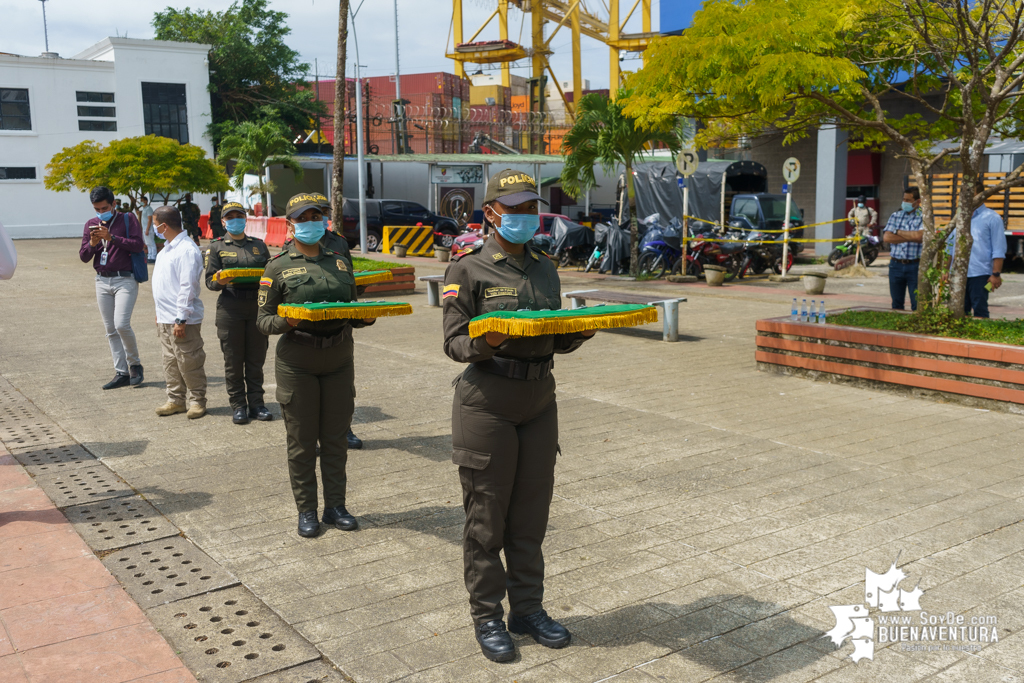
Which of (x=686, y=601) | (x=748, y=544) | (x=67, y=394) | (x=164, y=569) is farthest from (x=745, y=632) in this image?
(x=67, y=394)

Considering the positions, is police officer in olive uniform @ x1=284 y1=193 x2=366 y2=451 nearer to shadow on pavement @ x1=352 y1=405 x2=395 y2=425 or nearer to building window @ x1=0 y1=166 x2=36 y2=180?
shadow on pavement @ x1=352 y1=405 x2=395 y2=425

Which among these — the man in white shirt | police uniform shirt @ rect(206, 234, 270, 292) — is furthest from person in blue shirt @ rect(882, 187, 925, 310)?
the man in white shirt

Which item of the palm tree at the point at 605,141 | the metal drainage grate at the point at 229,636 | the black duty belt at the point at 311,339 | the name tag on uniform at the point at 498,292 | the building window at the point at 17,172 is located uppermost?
the building window at the point at 17,172

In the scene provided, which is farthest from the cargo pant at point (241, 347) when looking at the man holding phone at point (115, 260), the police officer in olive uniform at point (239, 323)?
the man holding phone at point (115, 260)

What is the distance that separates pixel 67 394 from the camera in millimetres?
8938

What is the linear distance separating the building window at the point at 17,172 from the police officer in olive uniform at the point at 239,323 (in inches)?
1674

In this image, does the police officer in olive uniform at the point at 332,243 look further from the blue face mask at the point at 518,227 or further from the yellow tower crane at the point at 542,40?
Result: the yellow tower crane at the point at 542,40

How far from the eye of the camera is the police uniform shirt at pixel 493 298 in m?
3.57

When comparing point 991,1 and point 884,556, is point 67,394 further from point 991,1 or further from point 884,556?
point 991,1

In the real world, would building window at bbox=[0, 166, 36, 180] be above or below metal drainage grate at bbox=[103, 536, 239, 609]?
above

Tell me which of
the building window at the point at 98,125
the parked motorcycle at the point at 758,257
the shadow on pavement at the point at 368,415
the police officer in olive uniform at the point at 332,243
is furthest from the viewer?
the building window at the point at 98,125

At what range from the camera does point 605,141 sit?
2022cm

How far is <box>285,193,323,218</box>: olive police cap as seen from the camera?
5.20 metres

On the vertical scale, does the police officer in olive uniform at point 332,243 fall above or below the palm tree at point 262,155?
below
